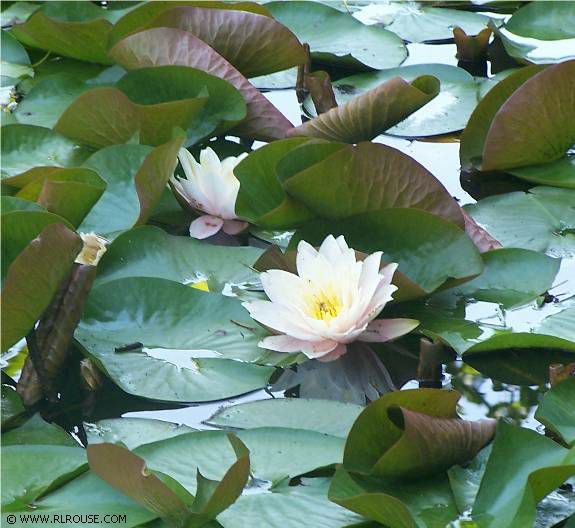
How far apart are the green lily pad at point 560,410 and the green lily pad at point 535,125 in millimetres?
710

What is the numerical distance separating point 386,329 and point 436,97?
2.85ft

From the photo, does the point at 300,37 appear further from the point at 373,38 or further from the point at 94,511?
the point at 94,511

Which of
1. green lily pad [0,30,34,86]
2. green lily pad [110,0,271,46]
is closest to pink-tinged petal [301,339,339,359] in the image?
green lily pad [110,0,271,46]

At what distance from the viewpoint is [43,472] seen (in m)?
1.26

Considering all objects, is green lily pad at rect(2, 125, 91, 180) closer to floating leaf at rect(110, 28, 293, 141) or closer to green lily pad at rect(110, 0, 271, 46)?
floating leaf at rect(110, 28, 293, 141)

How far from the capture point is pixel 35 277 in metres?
1.36

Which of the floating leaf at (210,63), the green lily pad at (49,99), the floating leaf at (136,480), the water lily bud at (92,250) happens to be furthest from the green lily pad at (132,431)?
the green lily pad at (49,99)

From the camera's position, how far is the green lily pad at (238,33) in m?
2.14

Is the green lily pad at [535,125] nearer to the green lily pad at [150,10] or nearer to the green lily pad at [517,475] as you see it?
the green lily pad at [150,10]

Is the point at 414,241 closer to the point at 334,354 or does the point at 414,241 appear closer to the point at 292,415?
the point at 334,354

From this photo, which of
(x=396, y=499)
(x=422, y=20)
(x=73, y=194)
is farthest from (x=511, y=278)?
(x=422, y=20)

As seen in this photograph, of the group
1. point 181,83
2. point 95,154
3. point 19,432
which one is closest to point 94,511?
point 19,432

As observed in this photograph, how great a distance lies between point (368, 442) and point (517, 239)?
0.67 meters

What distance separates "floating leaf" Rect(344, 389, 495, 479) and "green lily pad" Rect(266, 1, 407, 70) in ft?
4.36
